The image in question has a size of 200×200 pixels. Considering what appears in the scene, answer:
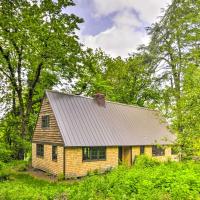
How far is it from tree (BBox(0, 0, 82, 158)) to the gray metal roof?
13.1 ft

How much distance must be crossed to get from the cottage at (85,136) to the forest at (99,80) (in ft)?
7.17

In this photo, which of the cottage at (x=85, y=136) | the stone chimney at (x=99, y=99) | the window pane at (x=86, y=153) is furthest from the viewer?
the stone chimney at (x=99, y=99)

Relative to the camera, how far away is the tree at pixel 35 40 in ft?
74.3

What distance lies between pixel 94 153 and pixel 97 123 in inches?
123

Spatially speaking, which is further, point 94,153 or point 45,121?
point 45,121

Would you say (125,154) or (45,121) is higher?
(45,121)

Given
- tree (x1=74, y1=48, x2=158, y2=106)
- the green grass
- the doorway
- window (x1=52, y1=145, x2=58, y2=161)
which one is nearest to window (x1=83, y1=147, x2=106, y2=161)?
window (x1=52, y1=145, x2=58, y2=161)

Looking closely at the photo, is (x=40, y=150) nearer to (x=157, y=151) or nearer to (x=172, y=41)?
(x=157, y=151)

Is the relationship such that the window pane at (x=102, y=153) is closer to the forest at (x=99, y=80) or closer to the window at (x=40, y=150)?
the forest at (x=99, y=80)

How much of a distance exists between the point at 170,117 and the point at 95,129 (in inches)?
334

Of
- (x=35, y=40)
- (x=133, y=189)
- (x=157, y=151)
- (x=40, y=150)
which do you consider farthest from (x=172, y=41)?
(x=133, y=189)

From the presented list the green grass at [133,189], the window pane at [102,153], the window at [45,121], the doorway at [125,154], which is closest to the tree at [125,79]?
the doorway at [125,154]

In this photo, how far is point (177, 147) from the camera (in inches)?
607

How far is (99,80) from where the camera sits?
32.3 metres
